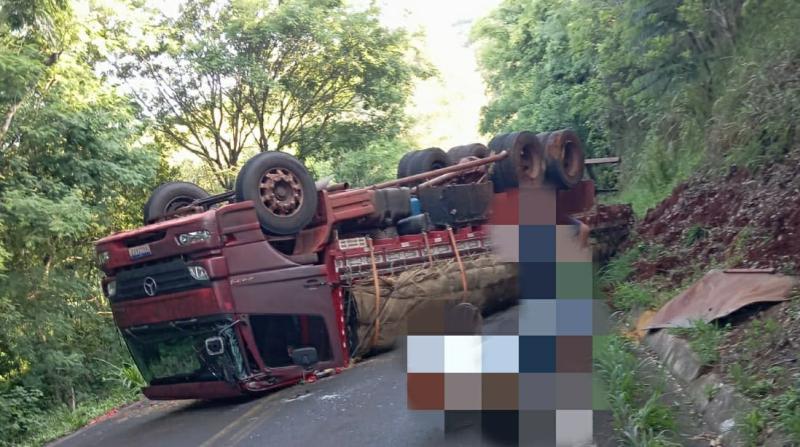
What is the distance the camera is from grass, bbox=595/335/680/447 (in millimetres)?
5238

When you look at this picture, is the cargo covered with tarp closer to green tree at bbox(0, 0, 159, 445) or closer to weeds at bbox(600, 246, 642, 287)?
weeds at bbox(600, 246, 642, 287)

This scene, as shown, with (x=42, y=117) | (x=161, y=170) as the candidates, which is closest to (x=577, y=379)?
(x=42, y=117)

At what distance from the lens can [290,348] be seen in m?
8.64

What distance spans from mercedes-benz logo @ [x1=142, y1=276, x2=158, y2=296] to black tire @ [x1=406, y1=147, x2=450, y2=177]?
436 cm

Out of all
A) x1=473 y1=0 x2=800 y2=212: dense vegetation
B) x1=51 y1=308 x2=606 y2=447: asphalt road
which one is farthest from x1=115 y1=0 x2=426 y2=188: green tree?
x1=51 y1=308 x2=606 y2=447: asphalt road

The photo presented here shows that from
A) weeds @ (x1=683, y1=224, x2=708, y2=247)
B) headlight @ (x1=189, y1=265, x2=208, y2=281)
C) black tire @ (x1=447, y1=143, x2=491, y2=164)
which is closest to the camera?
headlight @ (x1=189, y1=265, x2=208, y2=281)

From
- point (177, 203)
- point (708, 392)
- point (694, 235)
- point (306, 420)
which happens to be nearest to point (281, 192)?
point (177, 203)

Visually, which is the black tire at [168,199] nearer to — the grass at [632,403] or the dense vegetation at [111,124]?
the dense vegetation at [111,124]

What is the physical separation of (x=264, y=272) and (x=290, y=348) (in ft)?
2.97

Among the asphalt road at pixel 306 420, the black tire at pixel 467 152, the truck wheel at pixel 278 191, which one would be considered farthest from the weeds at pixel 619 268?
the truck wheel at pixel 278 191

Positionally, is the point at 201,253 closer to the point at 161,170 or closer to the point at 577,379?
the point at 577,379

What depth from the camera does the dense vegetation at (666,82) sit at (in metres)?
10.6

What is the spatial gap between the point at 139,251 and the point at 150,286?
0.35 m

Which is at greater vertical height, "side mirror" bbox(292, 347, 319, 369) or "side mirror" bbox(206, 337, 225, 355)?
"side mirror" bbox(206, 337, 225, 355)
